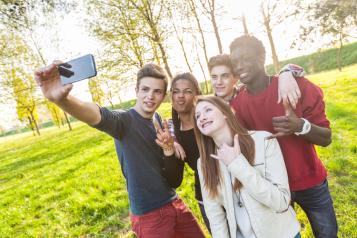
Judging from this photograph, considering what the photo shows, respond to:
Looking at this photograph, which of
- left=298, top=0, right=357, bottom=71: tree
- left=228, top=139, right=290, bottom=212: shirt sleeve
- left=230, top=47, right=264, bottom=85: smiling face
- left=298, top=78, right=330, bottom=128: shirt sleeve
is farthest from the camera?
left=298, top=0, right=357, bottom=71: tree

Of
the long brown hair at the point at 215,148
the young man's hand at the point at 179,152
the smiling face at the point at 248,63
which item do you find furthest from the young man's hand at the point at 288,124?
the young man's hand at the point at 179,152

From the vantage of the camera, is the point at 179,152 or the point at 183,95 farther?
the point at 183,95

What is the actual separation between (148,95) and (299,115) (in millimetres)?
1351

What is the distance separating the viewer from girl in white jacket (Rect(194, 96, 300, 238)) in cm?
191

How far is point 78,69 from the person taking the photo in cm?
170

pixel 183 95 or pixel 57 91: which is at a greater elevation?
pixel 57 91

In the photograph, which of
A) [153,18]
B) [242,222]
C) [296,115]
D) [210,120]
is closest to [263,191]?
[242,222]

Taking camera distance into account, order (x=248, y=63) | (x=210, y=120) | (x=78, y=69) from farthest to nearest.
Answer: (x=248, y=63) → (x=210, y=120) → (x=78, y=69)

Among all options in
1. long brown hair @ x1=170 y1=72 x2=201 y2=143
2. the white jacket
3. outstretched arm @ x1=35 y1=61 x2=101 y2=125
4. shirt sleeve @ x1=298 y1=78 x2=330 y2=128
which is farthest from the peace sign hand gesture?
shirt sleeve @ x1=298 y1=78 x2=330 y2=128

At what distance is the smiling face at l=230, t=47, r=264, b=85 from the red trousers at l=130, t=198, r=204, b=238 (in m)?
1.44

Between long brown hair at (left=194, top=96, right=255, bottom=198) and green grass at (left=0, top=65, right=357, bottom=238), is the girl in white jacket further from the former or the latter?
green grass at (left=0, top=65, right=357, bottom=238)

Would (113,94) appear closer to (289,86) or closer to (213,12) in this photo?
(213,12)

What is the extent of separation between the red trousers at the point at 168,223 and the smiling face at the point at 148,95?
0.94 m

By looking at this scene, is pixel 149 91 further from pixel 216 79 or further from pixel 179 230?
pixel 179 230
